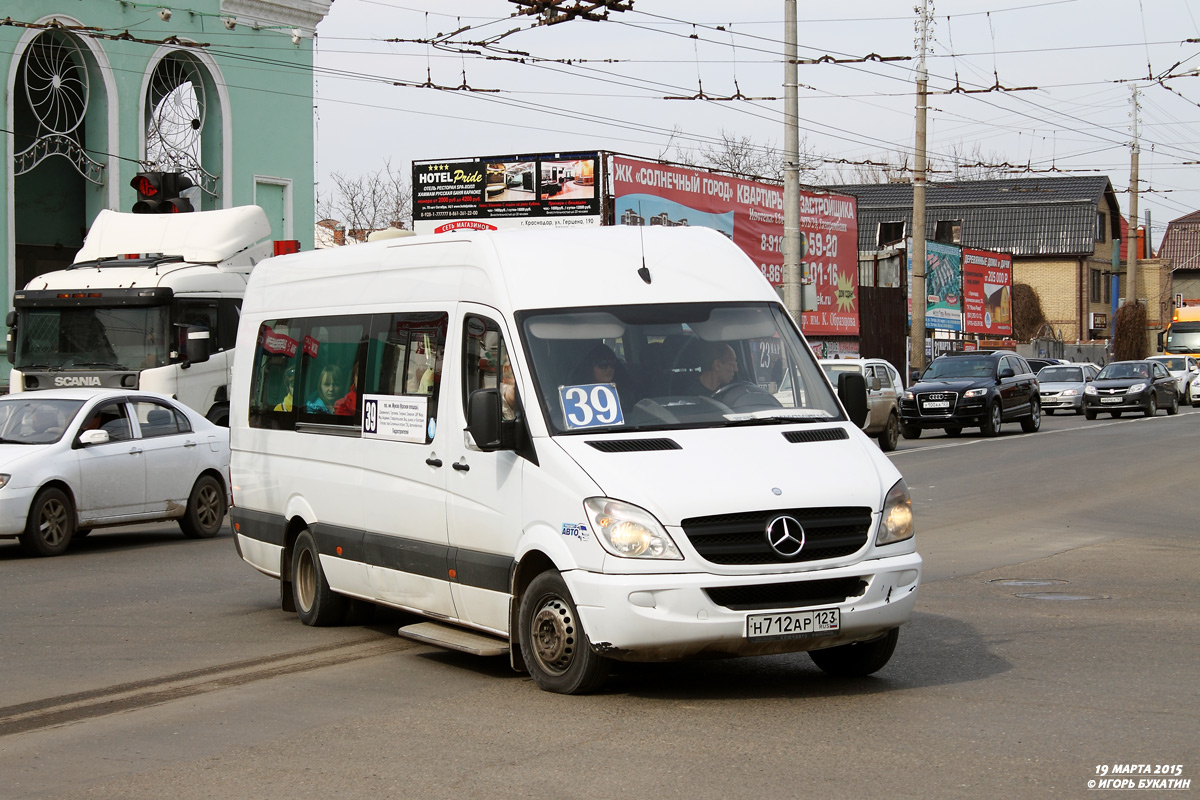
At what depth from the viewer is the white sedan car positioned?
14.0m

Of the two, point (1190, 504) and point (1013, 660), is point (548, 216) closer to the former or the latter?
point (1190, 504)

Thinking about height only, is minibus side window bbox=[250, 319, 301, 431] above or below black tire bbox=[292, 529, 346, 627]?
above

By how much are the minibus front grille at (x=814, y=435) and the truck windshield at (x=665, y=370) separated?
207mm

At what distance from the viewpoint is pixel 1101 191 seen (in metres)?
79.8

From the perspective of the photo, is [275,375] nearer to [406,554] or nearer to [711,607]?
[406,554]

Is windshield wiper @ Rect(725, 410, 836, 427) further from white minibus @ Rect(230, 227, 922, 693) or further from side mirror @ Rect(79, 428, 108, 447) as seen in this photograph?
side mirror @ Rect(79, 428, 108, 447)

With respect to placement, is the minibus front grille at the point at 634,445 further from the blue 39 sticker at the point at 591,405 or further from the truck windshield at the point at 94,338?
the truck windshield at the point at 94,338

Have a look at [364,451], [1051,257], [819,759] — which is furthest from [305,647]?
[1051,257]

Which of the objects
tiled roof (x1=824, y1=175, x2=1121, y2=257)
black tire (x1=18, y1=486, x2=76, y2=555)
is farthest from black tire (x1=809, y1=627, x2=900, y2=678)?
tiled roof (x1=824, y1=175, x2=1121, y2=257)

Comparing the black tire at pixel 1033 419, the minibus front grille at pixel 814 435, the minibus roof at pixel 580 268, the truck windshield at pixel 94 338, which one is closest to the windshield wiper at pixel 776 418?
the minibus front grille at pixel 814 435

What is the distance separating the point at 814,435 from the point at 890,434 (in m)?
21.5

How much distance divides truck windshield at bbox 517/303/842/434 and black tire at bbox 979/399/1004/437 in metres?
24.5

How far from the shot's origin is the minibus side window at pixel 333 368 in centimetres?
936

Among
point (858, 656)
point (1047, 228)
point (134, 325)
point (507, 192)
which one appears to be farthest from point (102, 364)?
point (1047, 228)
